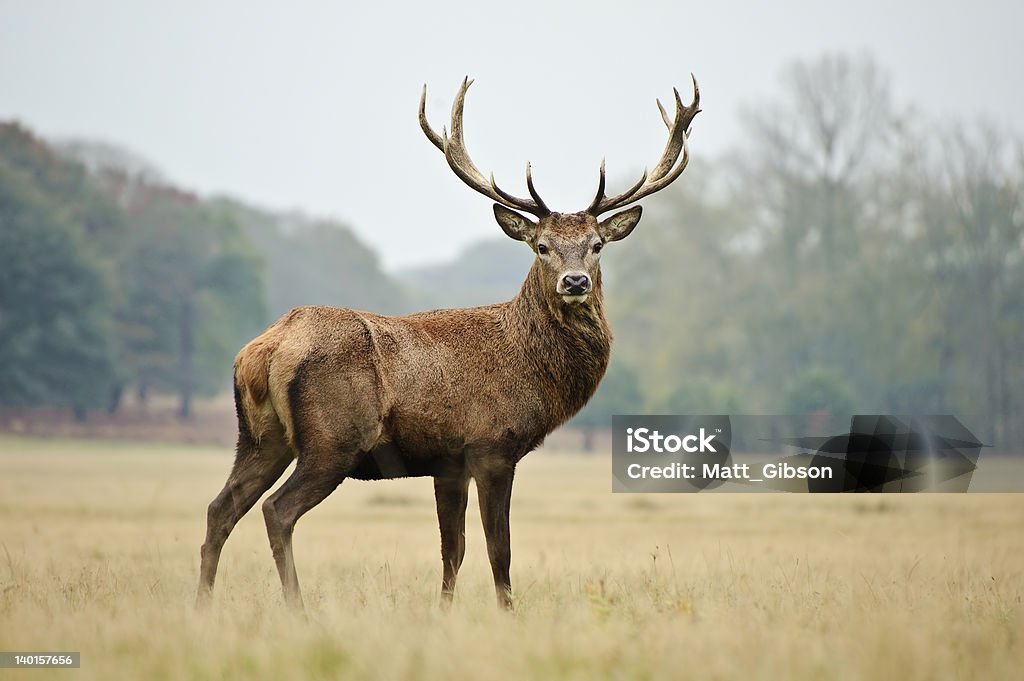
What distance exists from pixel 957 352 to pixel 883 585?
33.9m

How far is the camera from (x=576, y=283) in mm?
8531

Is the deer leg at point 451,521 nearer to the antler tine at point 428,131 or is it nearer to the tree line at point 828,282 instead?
the antler tine at point 428,131

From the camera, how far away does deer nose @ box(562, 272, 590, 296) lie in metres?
8.53

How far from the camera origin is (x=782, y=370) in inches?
1902

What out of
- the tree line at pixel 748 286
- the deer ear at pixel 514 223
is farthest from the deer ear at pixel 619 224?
the tree line at pixel 748 286

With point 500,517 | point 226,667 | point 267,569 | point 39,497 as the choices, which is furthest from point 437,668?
point 39,497

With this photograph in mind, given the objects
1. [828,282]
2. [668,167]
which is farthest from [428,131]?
[828,282]

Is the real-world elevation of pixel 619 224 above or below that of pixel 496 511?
above

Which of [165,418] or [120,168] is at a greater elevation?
[120,168]

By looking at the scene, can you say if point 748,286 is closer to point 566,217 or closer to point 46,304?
point 46,304

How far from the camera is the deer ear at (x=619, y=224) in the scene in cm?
934

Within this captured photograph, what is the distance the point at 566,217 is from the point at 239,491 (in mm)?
2965

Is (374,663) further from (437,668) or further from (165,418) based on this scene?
(165,418)

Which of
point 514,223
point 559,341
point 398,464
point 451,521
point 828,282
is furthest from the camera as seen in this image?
point 828,282
